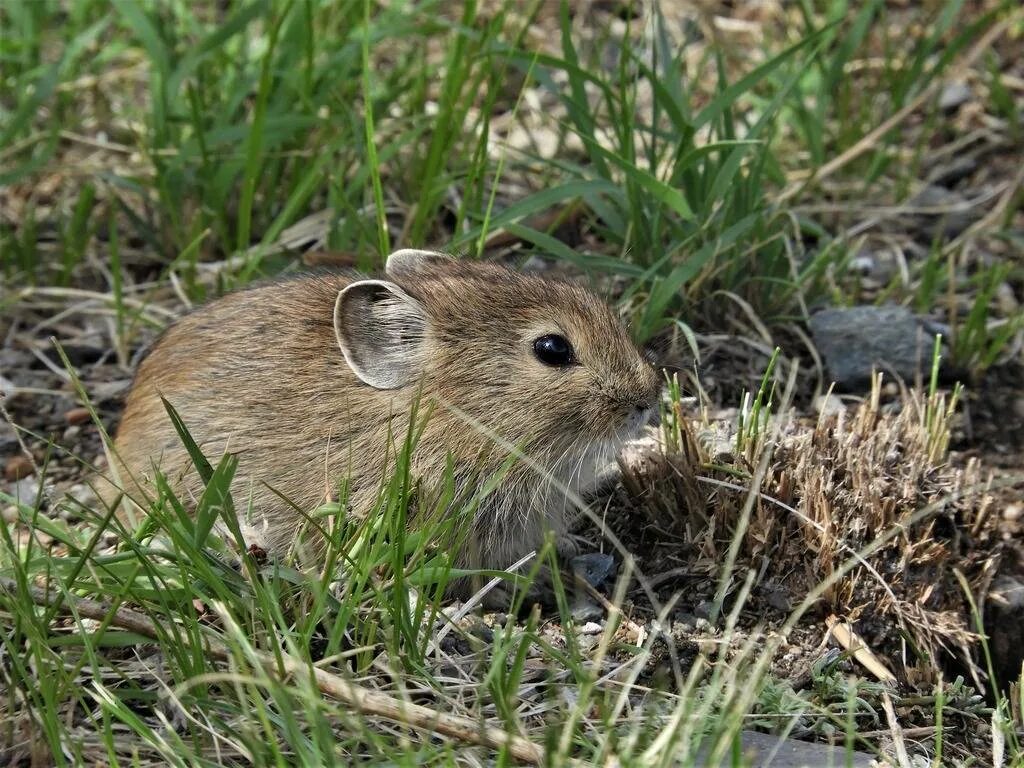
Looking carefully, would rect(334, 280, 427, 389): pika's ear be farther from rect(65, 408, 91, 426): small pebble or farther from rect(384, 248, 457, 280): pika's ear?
rect(65, 408, 91, 426): small pebble

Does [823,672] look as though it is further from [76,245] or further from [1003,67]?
[1003,67]

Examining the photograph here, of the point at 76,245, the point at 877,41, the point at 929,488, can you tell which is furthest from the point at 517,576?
the point at 877,41

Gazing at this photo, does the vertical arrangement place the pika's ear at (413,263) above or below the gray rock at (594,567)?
above

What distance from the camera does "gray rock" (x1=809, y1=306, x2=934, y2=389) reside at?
5801 mm

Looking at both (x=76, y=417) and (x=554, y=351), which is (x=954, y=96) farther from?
(x=76, y=417)

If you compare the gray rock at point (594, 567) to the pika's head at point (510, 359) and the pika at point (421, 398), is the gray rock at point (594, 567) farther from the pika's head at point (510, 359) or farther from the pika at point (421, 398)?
the pika's head at point (510, 359)

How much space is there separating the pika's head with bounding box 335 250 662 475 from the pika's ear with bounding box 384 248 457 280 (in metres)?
0.13

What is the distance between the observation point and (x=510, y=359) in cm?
473

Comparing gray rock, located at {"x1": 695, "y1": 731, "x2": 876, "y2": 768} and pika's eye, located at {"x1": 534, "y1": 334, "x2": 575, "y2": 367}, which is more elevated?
pika's eye, located at {"x1": 534, "y1": 334, "x2": 575, "y2": 367}

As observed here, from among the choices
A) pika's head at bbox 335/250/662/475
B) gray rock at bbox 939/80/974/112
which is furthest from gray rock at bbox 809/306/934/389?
gray rock at bbox 939/80/974/112

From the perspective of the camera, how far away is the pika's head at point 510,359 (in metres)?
4.66

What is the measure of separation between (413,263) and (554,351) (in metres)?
0.68

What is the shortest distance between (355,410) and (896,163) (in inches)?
151

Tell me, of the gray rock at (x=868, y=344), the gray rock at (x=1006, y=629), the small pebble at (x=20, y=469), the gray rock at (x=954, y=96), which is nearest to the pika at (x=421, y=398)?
the small pebble at (x=20, y=469)
